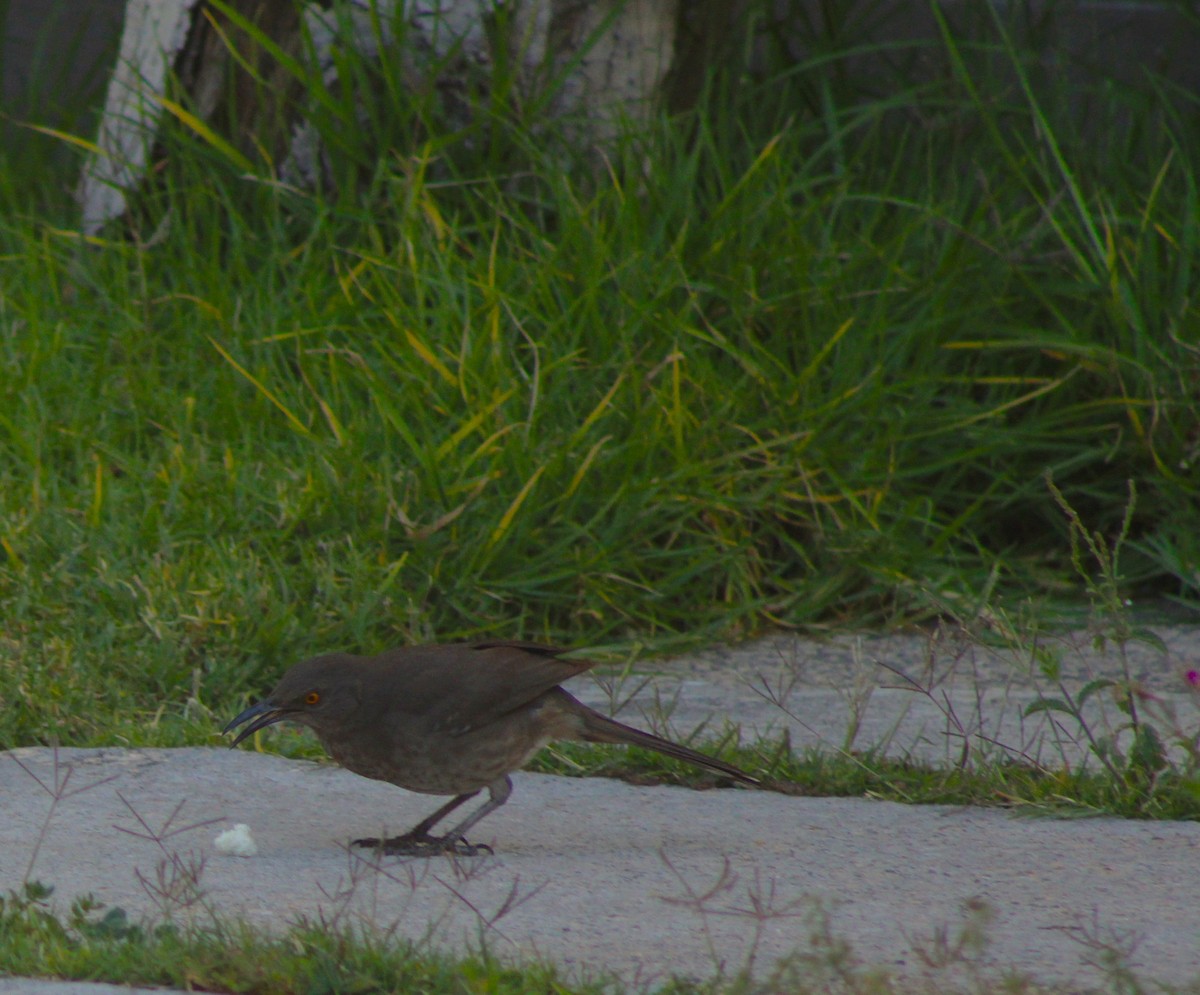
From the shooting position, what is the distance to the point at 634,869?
2914mm

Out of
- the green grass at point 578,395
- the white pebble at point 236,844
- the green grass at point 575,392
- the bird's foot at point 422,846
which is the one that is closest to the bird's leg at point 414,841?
the bird's foot at point 422,846

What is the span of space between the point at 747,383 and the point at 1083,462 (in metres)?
1.09

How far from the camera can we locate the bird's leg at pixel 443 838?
304cm

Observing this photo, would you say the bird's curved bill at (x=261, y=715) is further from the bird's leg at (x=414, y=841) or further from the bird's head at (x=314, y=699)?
the bird's leg at (x=414, y=841)

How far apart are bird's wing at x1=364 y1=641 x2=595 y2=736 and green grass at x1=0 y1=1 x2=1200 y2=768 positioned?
89cm

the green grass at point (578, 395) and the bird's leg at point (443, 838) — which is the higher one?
the green grass at point (578, 395)

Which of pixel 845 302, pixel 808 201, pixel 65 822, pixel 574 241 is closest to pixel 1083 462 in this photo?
pixel 845 302

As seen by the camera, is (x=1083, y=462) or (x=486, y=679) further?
(x=1083, y=462)

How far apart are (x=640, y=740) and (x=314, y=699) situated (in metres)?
0.62

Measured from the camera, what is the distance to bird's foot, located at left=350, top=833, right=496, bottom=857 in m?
3.03

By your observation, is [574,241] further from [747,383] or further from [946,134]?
[946,134]

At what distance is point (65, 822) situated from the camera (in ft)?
10.3

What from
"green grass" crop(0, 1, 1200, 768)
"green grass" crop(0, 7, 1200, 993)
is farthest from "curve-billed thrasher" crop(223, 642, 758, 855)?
"green grass" crop(0, 1, 1200, 768)

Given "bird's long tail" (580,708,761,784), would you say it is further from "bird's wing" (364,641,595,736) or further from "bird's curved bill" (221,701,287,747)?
"bird's curved bill" (221,701,287,747)
